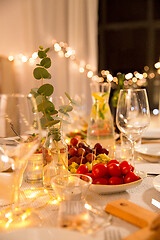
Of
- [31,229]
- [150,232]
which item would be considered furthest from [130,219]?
[31,229]

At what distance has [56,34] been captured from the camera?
→ 12.8 feet

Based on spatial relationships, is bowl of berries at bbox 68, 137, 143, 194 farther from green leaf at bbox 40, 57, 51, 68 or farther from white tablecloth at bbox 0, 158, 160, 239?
green leaf at bbox 40, 57, 51, 68

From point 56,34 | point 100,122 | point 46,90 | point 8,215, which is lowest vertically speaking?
point 8,215

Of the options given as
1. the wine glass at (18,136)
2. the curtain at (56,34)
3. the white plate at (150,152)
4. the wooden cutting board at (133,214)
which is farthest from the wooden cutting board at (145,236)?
the curtain at (56,34)

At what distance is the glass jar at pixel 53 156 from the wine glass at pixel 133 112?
0.25 m

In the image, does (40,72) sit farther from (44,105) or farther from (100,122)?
(100,122)

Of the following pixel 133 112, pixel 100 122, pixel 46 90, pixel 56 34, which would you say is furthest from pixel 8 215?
pixel 56 34

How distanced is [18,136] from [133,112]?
1.60ft

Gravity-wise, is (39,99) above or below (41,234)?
above

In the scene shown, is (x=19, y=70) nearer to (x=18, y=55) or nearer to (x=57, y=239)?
(x=18, y=55)

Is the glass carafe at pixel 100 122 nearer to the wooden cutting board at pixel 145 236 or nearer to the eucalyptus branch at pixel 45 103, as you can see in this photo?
the eucalyptus branch at pixel 45 103

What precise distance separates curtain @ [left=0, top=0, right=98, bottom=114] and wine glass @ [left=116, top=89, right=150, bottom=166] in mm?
2644

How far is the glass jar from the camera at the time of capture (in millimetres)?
818

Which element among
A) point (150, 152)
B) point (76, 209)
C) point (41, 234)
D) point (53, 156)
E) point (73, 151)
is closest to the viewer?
point (41, 234)
